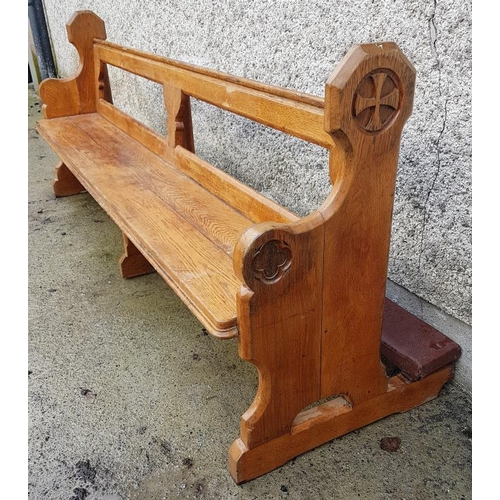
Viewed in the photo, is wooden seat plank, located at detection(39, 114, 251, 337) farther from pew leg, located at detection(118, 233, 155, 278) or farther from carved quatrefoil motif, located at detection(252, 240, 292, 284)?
pew leg, located at detection(118, 233, 155, 278)

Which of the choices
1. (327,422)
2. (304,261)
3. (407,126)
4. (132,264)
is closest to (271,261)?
(304,261)

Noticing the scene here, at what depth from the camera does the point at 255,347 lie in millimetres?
1567

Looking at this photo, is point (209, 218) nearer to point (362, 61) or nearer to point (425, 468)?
point (362, 61)

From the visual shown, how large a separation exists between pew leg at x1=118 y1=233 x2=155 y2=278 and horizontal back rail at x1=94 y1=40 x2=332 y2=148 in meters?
0.91

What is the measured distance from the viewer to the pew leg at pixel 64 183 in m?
4.10

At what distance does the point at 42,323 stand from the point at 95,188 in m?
0.72

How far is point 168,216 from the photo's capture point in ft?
7.47

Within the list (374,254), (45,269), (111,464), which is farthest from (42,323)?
(374,254)

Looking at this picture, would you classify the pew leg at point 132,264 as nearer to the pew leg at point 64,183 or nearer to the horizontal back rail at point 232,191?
the horizontal back rail at point 232,191

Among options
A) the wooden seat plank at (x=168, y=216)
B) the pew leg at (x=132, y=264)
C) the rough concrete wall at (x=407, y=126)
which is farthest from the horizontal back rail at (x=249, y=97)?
the pew leg at (x=132, y=264)

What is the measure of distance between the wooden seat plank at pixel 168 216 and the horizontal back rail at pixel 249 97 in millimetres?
437

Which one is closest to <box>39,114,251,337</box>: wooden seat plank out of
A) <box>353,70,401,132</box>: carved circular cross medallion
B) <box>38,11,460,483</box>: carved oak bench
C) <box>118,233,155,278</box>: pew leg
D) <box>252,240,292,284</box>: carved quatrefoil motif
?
<box>38,11,460,483</box>: carved oak bench

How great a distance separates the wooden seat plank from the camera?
5.69ft

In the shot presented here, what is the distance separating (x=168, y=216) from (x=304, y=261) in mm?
912
